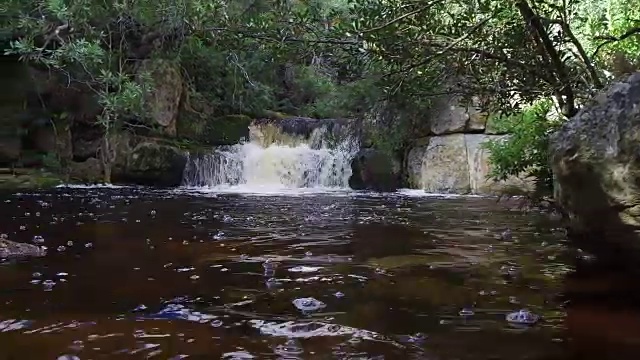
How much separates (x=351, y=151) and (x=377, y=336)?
1303 cm

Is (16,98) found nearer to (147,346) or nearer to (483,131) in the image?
(483,131)

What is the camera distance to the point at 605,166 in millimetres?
2822

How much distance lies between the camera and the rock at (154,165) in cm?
1484

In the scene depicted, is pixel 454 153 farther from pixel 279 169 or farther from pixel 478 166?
pixel 279 169

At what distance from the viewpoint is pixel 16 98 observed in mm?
14930

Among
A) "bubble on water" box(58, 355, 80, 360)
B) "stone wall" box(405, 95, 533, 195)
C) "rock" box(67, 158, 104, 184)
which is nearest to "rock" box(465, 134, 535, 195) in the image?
"stone wall" box(405, 95, 533, 195)

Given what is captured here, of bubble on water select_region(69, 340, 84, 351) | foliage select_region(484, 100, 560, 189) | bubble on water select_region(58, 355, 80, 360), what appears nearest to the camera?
bubble on water select_region(58, 355, 80, 360)

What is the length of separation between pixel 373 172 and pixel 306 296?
12020 mm

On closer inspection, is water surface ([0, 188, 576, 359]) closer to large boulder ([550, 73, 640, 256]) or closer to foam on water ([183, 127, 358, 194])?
large boulder ([550, 73, 640, 256])

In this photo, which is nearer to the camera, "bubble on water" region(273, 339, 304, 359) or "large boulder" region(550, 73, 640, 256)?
"bubble on water" region(273, 339, 304, 359)

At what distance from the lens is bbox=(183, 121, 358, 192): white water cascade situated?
48.7 ft

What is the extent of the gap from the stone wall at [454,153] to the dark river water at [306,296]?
786 centimetres

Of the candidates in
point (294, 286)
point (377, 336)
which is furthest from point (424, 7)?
point (377, 336)

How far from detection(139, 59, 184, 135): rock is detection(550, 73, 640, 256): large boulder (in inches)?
523
